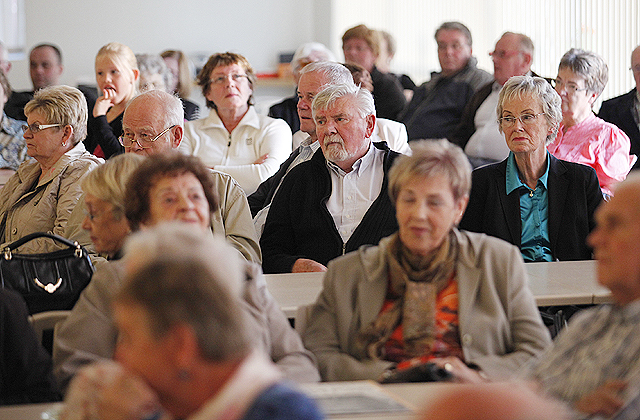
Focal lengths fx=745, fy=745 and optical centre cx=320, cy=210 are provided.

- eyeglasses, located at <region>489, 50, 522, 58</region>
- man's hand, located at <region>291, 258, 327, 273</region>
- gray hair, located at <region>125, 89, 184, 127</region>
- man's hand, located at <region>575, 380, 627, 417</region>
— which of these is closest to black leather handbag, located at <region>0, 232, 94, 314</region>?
man's hand, located at <region>291, 258, 327, 273</region>

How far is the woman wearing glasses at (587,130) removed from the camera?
392 cm

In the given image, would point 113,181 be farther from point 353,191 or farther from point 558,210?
point 558,210

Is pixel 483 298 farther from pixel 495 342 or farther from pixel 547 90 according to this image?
pixel 547 90

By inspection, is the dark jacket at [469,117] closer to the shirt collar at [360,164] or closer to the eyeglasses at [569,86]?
the eyeglasses at [569,86]

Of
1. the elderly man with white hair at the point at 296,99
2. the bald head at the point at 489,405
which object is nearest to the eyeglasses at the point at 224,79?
the elderly man with white hair at the point at 296,99

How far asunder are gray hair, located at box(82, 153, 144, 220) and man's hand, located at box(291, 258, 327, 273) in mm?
979

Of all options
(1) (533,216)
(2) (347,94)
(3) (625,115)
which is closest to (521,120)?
(1) (533,216)

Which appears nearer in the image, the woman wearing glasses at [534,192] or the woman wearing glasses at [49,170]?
the woman wearing glasses at [534,192]

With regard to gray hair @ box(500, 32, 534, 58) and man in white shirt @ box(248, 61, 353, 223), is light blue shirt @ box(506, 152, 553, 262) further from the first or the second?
gray hair @ box(500, 32, 534, 58)

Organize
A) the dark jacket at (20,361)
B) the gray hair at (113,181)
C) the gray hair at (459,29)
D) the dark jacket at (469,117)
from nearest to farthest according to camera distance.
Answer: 1. the dark jacket at (20,361)
2. the gray hair at (113,181)
3. the dark jacket at (469,117)
4. the gray hair at (459,29)

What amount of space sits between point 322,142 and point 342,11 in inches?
243

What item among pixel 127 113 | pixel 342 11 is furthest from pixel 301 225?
pixel 342 11

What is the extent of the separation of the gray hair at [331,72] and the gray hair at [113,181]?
1887 mm

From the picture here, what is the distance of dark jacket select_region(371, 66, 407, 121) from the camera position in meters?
5.74
